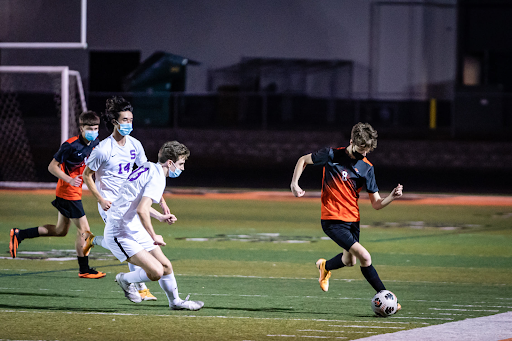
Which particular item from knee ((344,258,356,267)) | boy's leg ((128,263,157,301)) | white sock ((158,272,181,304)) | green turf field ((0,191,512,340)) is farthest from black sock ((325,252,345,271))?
boy's leg ((128,263,157,301))

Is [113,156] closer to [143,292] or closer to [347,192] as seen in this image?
[143,292]

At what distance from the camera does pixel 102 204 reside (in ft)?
24.2

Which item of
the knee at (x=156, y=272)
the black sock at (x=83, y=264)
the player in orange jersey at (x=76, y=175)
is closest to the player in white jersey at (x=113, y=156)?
the player in orange jersey at (x=76, y=175)

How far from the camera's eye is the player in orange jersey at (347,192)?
686 centimetres

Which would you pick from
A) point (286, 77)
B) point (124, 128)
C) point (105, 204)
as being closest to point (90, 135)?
point (124, 128)

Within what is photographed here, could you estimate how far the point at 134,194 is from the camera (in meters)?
6.48

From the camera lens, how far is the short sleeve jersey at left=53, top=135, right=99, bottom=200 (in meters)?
8.41

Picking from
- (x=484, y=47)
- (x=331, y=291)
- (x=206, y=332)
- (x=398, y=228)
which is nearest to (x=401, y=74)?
(x=484, y=47)

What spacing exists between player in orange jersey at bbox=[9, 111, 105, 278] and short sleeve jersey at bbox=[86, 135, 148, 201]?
0.69 meters

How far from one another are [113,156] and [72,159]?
104 centimetres

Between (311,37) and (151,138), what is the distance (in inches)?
362

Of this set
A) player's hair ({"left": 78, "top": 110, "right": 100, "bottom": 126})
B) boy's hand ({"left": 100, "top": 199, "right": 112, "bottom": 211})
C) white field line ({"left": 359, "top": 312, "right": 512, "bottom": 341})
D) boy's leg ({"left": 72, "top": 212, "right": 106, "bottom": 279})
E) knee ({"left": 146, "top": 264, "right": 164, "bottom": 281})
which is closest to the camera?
white field line ({"left": 359, "top": 312, "right": 512, "bottom": 341})

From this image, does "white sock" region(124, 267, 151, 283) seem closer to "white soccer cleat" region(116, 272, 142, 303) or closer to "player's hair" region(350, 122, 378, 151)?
"white soccer cleat" region(116, 272, 142, 303)

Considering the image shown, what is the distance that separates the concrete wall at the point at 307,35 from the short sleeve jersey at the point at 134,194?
2703 centimetres
